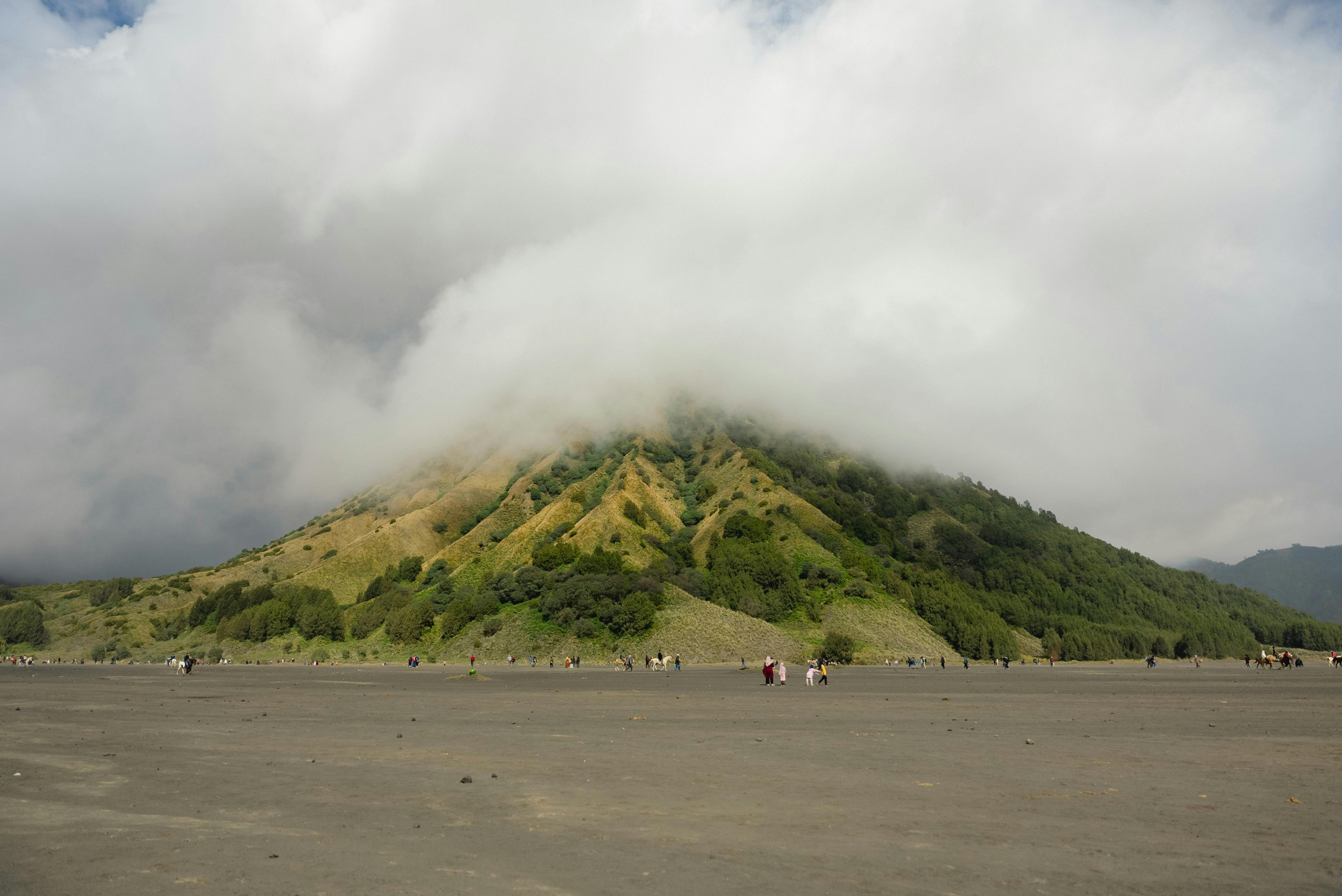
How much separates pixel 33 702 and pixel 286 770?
87.3ft

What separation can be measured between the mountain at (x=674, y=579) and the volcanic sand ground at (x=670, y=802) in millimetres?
66456

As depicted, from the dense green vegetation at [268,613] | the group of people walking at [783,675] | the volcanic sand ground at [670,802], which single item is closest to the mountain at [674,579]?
the dense green vegetation at [268,613]

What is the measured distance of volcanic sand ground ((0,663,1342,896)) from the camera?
843 centimetres

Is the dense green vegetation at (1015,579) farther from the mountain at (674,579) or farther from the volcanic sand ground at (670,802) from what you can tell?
the volcanic sand ground at (670,802)

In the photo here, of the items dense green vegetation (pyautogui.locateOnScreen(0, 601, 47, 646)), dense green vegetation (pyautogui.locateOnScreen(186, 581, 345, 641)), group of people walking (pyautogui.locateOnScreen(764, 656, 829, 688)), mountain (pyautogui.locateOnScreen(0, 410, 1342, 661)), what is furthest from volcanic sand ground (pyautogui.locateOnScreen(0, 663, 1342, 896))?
dense green vegetation (pyautogui.locateOnScreen(0, 601, 47, 646))

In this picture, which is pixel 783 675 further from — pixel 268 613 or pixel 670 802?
pixel 268 613

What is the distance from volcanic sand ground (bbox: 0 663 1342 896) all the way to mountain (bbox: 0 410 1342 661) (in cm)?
6646

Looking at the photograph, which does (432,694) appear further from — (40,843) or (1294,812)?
(1294,812)

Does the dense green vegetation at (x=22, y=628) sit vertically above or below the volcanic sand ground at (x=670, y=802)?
below

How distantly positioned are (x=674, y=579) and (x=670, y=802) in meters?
98.9

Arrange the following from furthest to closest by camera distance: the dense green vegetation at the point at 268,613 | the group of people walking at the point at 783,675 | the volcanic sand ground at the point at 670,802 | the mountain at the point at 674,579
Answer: the dense green vegetation at the point at 268,613 → the mountain at the point at 674,579 → the group of people walking at the point at 783,675 → the volcanic sand ground at the point at 670,802

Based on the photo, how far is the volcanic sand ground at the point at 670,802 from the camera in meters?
8.43

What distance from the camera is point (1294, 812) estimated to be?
450 inches

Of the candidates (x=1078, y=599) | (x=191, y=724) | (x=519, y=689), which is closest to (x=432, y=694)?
(x=519, y=689)
